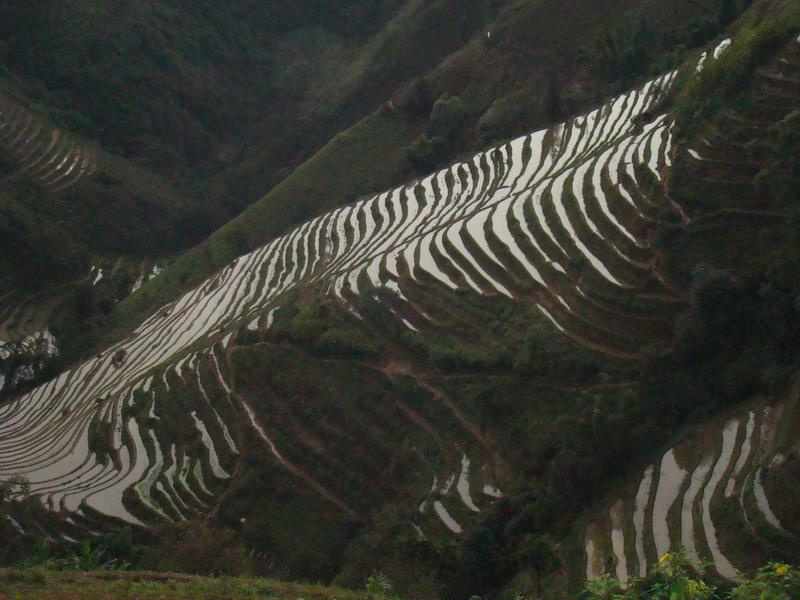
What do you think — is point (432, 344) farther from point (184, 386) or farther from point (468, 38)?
point (468, 38)

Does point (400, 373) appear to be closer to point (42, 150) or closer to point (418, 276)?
point (418, 276)

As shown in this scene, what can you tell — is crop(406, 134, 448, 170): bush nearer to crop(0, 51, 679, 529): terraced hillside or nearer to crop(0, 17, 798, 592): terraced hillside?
crop(0, 51, 679, 529): terraced hillside

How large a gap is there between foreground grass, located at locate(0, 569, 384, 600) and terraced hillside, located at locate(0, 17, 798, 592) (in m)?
4.44

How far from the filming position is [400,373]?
64.6 feet

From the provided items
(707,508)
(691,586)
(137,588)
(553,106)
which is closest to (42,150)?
(553,106)

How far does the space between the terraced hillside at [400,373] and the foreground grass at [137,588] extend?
14.6 ft

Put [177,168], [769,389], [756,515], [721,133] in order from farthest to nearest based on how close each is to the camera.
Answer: [177,168], [721,133], [769,389], [756,515]

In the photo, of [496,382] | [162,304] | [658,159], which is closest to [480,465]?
[496,382]

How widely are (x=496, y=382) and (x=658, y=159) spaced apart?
6465 millimetres

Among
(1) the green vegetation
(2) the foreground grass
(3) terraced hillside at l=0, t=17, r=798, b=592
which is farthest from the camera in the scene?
(3) terraced hillside at l=0, t=17, r=798, b=592

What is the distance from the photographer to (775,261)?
16500 mm

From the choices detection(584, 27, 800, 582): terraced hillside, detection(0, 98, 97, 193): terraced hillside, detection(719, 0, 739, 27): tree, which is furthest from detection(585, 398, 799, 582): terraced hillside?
detection(0, 98, 97, 193): terraced hillside

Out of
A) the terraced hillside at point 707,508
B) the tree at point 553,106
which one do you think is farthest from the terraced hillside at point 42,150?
the terraced hillside at point 707,508

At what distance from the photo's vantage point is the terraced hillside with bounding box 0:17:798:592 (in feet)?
58.2
